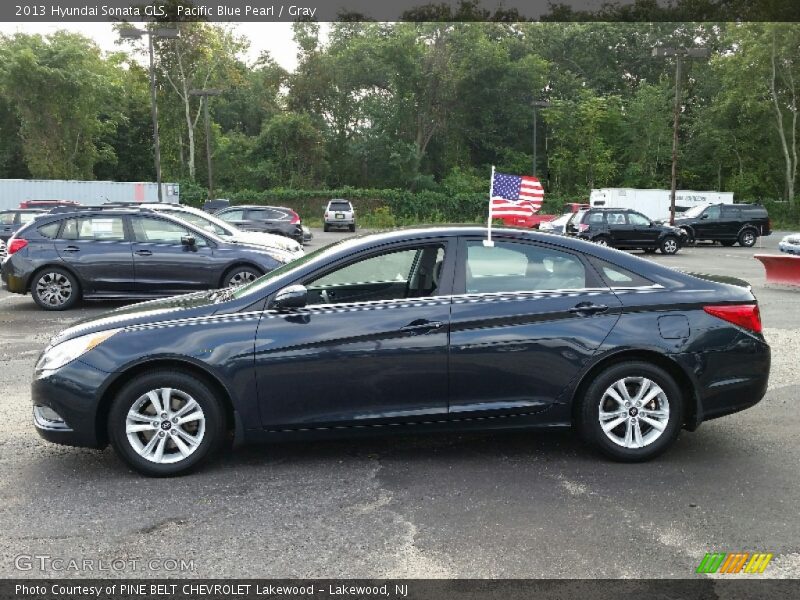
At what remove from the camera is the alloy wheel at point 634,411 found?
5.05 meters

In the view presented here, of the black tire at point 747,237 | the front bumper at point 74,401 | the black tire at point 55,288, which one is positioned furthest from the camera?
the black tire at point 747,237

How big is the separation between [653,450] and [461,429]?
4.10ft

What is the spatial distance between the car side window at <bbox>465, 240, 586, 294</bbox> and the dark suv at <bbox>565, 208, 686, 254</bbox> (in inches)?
832

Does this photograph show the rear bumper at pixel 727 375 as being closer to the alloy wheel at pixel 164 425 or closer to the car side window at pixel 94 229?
the alloy wheel at pixel 164 425

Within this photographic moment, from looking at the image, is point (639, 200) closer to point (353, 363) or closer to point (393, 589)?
point (353, 363)

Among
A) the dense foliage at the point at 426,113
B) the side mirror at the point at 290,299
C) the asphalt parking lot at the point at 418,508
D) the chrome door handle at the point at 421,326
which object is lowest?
the asphalt parking lot at the point at 418,508

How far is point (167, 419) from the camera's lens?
15.8 ft

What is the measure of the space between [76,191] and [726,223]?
35.3 metres

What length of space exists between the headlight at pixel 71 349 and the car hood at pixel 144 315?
49 mm

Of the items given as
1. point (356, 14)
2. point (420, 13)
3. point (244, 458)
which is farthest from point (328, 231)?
point (244, 458)

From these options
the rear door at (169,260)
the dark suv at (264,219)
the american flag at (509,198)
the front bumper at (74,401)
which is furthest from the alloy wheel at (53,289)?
the dark suv at (264,219)

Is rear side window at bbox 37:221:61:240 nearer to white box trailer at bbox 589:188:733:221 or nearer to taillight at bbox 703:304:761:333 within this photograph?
taillight at bbox 703:304:761:333

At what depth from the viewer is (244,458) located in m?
5.25

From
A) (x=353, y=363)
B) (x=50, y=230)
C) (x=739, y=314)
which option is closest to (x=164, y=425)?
(x=353, y=363)
